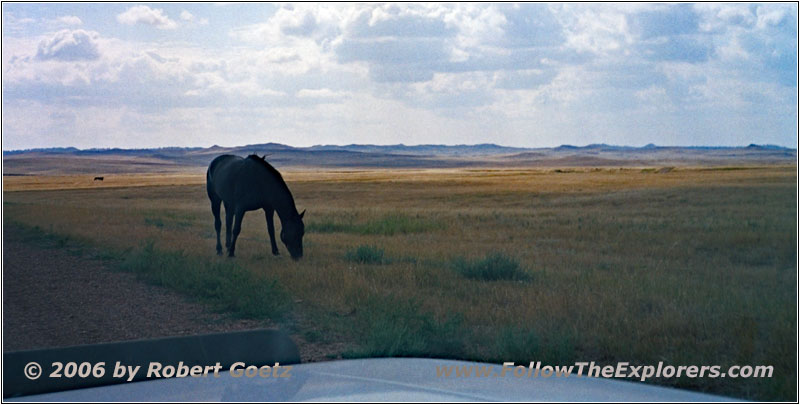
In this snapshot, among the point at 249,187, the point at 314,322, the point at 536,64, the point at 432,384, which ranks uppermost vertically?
the point at 536,64

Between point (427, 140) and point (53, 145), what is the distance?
14.4ft

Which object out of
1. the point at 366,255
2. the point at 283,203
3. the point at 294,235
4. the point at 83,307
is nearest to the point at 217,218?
the point at 283,203

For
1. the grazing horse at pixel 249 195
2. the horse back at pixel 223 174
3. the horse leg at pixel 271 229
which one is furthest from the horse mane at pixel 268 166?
the horse leg at pixel 271 229

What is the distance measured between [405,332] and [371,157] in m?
3.68

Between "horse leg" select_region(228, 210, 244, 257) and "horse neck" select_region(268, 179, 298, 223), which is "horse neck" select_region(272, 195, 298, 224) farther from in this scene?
"horse leg" select_region(228, 210, 244, 257)

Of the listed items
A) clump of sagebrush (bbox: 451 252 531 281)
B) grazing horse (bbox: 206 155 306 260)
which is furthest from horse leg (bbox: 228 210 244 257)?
clump of sagebrush (bbox: 451 252 531 281)

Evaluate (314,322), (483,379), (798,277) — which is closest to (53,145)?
(314,322)

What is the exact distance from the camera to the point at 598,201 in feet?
31.9

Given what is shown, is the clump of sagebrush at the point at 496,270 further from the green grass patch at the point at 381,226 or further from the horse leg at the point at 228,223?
the horse leg at the point at 228,223

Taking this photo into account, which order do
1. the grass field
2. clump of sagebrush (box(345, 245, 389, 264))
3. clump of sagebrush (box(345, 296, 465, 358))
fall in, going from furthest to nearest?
clump of sagebrush (box(345, 245, 389, 264)) → the grass field → clump of sagebrush (box(345, 296, 465, 358))

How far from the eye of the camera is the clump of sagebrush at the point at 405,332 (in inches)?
256

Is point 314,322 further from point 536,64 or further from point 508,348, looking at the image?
point 536,64

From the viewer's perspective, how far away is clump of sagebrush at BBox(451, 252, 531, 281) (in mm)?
8781

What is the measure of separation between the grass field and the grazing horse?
0.19 meters
